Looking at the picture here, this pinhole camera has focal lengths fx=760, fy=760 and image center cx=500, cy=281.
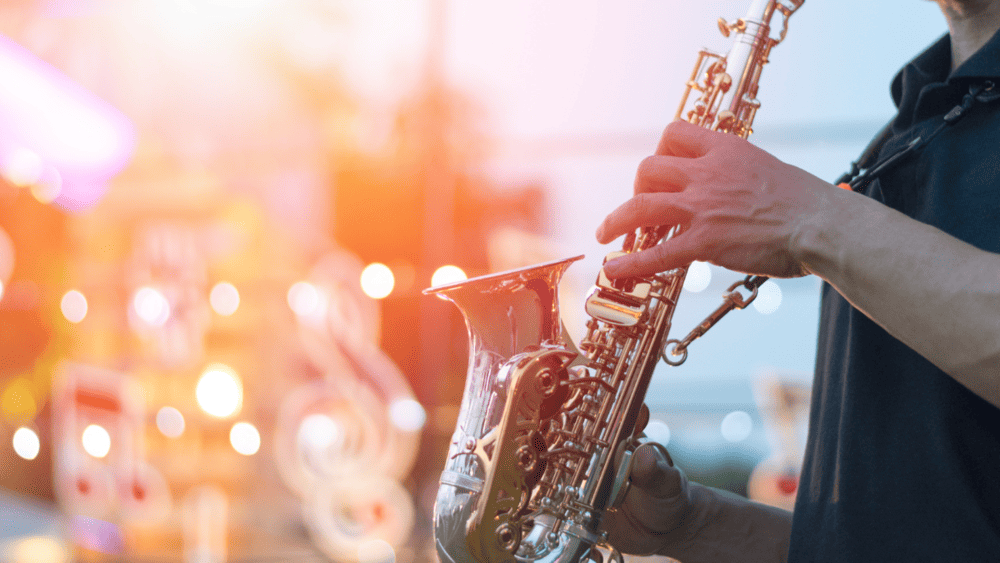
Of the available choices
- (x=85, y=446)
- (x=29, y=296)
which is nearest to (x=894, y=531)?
(x=85, y=446)

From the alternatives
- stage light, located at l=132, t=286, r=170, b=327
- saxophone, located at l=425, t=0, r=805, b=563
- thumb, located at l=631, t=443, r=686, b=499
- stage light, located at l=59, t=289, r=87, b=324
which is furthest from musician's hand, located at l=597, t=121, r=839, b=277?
stage light, located at l=59, t=289, r=87, b=324

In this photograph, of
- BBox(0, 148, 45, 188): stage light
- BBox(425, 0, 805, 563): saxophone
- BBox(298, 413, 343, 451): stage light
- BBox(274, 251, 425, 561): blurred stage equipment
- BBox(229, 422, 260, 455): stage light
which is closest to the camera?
BBox(425, 0, 805, 563): saxophone

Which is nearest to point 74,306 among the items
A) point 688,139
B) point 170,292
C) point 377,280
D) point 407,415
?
point 170,292

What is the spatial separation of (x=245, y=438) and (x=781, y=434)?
3.22 metres

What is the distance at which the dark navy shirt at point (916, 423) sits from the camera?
3.23ft

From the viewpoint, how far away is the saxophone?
1112 mm

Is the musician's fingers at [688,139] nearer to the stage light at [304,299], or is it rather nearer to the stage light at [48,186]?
the stage light at [304,299]

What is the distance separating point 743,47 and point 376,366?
3628mm

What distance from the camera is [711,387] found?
→ 158 inches

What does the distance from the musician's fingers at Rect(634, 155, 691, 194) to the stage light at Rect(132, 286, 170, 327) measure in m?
4.78

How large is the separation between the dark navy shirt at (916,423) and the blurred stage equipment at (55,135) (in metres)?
5.38

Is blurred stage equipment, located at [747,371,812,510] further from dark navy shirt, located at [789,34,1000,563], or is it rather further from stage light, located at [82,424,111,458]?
stage light, located at [82,424,111,458]

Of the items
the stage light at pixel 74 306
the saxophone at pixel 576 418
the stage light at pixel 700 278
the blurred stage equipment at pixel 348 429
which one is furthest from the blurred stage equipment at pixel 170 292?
the saxophone at pixel 576 418

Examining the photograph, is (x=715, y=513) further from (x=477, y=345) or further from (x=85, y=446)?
(x=85, y=446)
